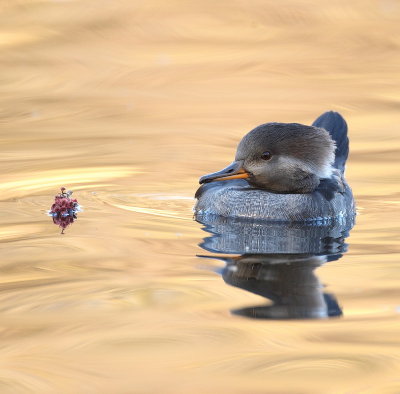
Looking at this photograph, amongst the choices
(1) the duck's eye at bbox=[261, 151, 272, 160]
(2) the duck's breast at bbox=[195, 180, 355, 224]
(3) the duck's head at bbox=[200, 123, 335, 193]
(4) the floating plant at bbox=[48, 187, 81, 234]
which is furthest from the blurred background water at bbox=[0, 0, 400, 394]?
(1) the duck's eye at bbox=[261, 151, 272, 160]

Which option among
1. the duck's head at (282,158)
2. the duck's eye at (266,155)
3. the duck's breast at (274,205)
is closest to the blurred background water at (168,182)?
the duck's breast at (274,205)

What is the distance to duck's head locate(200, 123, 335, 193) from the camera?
28.4 ft

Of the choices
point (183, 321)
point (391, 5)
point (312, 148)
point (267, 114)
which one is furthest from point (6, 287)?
point (391, 5)

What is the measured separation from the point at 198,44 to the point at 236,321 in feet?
32.5

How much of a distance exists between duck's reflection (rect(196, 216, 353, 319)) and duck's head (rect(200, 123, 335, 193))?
40cm

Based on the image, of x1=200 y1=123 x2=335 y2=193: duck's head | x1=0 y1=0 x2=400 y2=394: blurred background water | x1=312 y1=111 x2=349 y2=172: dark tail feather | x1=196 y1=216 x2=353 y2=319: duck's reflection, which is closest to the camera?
x1=0 y1=0 x2=400 y2=394: blurred background water

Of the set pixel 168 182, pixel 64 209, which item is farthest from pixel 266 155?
pixel 64 209

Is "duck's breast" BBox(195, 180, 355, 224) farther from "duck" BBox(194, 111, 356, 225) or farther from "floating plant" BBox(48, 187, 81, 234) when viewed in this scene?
"floating plant" BBox(48, 187, 81, 234)

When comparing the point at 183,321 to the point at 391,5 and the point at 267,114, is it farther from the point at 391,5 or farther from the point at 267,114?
the point at 391,5

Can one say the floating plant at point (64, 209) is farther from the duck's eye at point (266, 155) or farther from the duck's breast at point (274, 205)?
the duck's eye at point (266, 155)

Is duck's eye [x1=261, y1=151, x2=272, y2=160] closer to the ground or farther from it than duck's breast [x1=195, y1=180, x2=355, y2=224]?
farther from it

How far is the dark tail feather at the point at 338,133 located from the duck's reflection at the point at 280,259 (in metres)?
1.17

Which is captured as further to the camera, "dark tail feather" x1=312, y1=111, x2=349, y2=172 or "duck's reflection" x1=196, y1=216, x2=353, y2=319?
"dark tail feather" x1=312, y1=111, x2=349, y2=172

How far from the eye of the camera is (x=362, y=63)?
14.8 metres
